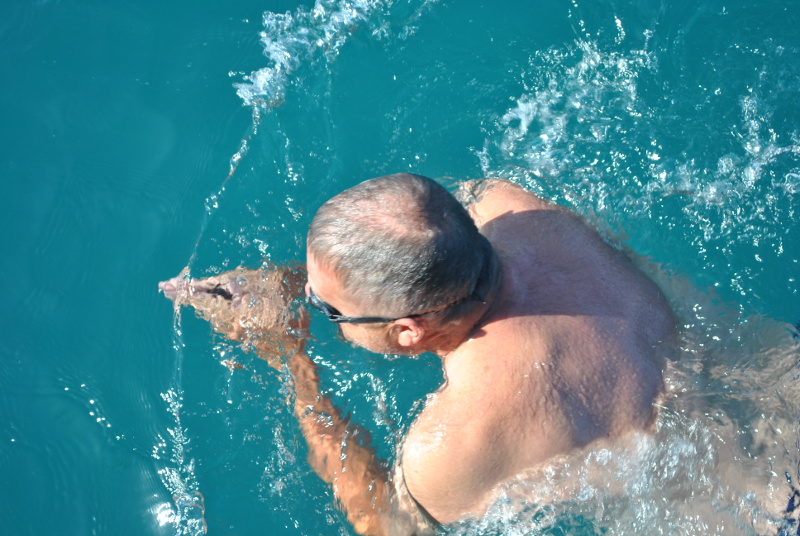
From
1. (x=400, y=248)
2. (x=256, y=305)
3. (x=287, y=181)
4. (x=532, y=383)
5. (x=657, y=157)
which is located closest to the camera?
(x=400, y=248)

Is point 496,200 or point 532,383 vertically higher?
point 496,200

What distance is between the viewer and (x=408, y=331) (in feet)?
6.77

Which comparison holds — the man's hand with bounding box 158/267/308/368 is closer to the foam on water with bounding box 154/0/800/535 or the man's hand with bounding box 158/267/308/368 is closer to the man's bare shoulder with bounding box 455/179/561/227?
the foam on water with bounding box 154/0/800/535

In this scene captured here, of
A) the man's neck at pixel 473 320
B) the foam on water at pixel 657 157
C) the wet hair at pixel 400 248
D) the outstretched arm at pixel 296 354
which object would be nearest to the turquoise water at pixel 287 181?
the foam on water at pixel 657 157

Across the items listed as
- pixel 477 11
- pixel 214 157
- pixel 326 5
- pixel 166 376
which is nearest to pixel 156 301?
pixel 166 376

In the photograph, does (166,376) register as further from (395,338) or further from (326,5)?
(326,5)

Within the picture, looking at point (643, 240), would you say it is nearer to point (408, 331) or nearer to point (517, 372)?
point (517, 372)

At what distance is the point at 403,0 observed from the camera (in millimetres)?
4262

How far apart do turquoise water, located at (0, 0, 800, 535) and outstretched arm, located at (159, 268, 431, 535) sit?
0.21m

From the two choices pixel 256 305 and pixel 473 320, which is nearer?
pixel 473 320

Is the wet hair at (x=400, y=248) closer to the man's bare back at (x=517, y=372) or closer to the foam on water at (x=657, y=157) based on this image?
the man's bare back at (x=517, y=372)

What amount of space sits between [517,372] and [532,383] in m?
0.06

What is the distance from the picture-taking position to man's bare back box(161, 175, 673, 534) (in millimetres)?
2023

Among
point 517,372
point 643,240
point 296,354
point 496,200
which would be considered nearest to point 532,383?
point 517,372
